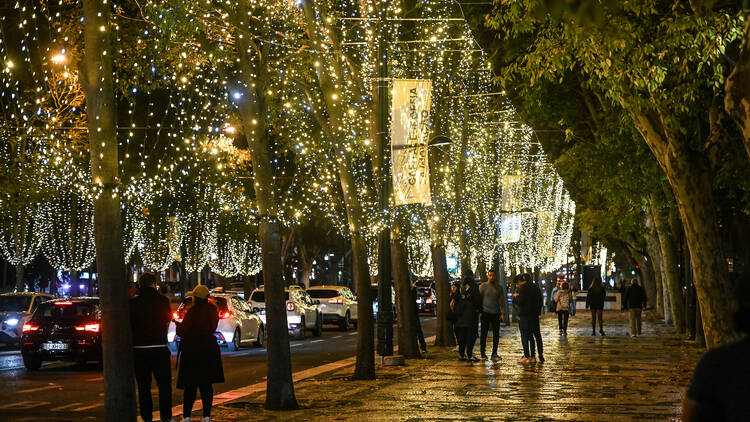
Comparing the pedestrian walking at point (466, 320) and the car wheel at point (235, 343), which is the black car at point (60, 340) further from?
the pedestrian walking at point (466, 320)

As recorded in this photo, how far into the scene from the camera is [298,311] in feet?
112

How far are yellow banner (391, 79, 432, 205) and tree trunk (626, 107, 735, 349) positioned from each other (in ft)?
14.2

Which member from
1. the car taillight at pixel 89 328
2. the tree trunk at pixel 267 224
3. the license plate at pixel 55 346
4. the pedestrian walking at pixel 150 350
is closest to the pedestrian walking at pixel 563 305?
the car taillight at pixel 89 328

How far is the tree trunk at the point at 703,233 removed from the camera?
53.4ft

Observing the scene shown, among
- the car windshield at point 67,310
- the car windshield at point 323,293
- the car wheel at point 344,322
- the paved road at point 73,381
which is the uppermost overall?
the car windshield at point 323,293

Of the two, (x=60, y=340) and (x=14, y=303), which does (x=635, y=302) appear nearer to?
(x=60, y=340)

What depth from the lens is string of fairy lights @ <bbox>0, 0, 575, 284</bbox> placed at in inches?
688

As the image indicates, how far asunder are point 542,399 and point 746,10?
20.8ft

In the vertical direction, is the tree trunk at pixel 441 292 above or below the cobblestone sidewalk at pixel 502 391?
→ above

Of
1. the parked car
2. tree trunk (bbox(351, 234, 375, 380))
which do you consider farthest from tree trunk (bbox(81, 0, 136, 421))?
the parked car

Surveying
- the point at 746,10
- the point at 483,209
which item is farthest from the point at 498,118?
the point at 746,10

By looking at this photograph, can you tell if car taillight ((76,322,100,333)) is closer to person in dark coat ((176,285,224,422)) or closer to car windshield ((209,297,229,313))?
car windshield ((209,297,229,313))

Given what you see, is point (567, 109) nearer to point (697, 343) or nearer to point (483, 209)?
point (697, 343)

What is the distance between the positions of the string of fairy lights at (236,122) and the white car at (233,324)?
108 inches
